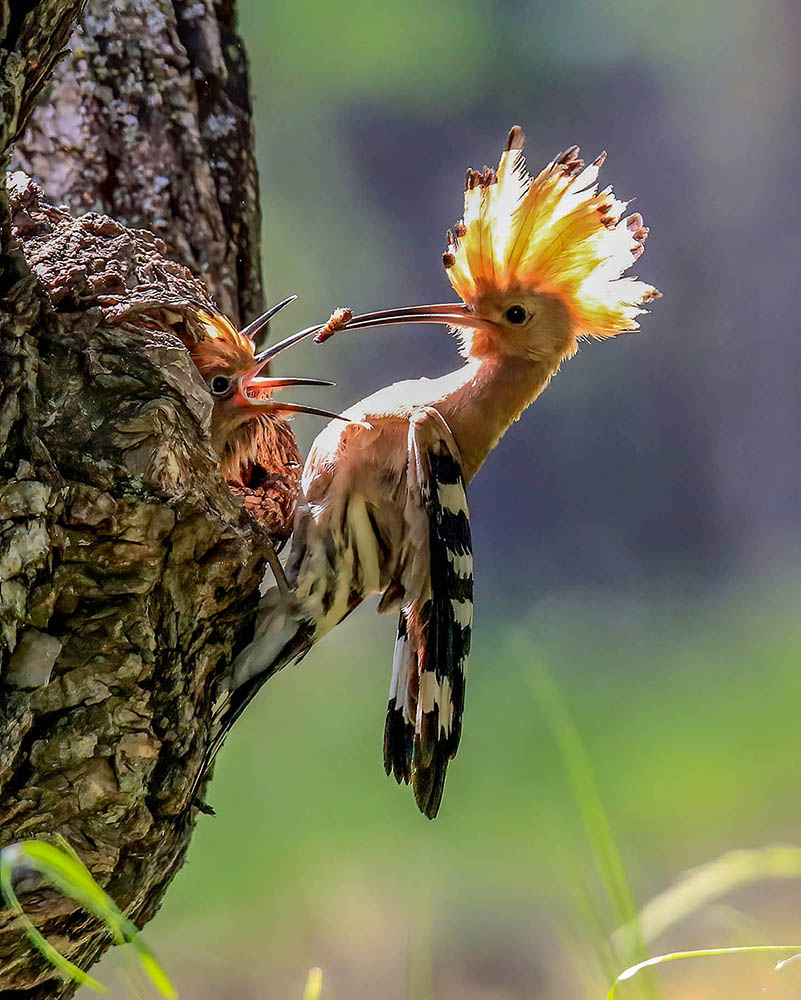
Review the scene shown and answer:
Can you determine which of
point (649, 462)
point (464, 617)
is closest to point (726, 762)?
point (649, 462)

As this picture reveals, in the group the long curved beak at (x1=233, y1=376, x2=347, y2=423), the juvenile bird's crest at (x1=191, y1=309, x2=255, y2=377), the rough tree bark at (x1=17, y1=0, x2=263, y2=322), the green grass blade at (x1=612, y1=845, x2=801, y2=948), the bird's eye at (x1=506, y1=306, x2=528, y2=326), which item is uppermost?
the rough tree bark at (x1=17, y1=0, x2=263, y2=322)

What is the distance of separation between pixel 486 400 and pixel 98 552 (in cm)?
76

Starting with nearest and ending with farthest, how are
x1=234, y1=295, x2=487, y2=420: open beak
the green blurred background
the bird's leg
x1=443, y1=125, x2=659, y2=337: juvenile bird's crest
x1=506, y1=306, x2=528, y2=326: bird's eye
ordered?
the bird's leg
x1=234, y1=295, x2=487, y2=420: open beak
x1=443, y1=125, x2=659, y2=337: juvenile bird's crest
x1=506, y1=306, x2=528, y2=326: bird's eye
the green blurred background

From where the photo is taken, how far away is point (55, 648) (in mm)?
1178

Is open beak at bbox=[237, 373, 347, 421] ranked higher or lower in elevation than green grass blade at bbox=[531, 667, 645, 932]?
higher

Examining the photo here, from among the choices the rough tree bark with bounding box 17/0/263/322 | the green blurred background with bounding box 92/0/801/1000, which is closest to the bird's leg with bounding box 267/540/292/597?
the rough tree bark with bounding box 17/0/263/322

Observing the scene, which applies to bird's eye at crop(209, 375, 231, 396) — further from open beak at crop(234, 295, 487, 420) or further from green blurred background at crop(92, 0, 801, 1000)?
green blurred background at crop(92, 0, 801, 1000)

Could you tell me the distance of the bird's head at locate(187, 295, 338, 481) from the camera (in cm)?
153

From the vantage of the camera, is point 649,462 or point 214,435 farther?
point 649,462

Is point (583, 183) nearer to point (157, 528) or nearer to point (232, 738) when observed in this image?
point (157, 528)

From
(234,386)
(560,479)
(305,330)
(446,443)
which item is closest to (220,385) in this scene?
(234,386)

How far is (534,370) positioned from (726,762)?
10.0ft

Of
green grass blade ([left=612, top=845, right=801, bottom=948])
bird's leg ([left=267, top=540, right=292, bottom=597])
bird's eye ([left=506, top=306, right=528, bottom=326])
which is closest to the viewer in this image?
green grass blade ([left=612, top=845, right=801, bottom=948])

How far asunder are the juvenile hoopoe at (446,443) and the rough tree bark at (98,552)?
10.0 inches
